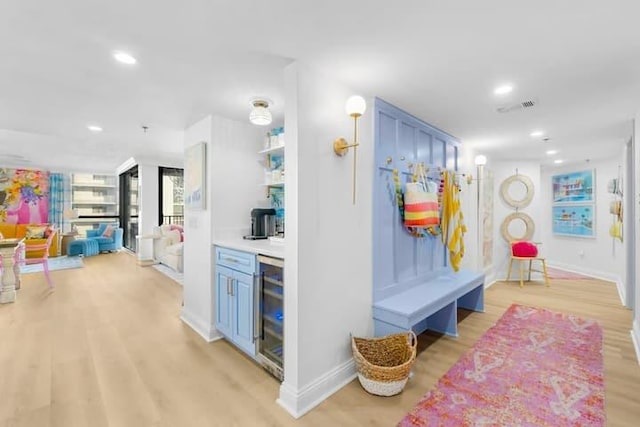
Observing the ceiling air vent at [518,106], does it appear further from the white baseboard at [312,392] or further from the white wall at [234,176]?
the white baseboard at [312,392]

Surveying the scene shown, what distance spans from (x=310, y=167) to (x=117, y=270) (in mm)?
5575

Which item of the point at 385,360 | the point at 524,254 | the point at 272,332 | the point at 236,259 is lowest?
the point at 385,360

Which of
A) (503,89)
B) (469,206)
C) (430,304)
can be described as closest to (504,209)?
(469,206)

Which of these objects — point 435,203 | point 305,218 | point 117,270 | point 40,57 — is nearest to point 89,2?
point 40,57

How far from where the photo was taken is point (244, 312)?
2383 millimetres

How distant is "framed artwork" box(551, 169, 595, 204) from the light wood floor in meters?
2.59

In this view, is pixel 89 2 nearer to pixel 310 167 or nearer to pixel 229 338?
pixel 310 167

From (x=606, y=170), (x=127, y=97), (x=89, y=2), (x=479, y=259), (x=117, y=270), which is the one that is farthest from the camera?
(x=117, y=270)

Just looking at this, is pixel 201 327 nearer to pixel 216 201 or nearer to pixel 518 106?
pixel 216 201

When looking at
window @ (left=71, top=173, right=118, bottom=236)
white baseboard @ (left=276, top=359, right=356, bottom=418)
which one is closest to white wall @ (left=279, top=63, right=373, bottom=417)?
white baseboard @ (left=276, top=359, right=356, bottom=418)

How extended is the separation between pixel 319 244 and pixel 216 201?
1364 mm

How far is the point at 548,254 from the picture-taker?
6293 mm

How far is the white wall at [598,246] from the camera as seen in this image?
16.7 ft

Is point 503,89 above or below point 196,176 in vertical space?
above
